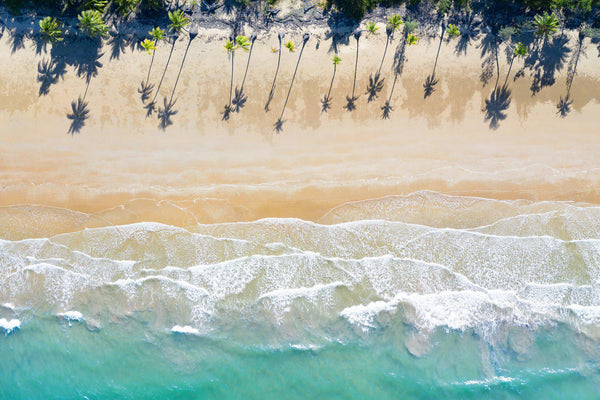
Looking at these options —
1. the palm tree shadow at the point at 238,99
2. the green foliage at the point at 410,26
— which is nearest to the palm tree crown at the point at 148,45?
the palm tree shadow at the point at 238,99

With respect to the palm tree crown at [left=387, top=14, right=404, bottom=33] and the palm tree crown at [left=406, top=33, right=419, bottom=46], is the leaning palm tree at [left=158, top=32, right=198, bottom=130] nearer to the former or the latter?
the palm tree crown at [left=387, top=14, right=404, bottom=33]

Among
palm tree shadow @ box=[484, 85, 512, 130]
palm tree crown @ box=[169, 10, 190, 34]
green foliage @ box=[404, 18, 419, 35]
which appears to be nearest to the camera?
palm tree crown @ box=[169, 10, 190, 34]

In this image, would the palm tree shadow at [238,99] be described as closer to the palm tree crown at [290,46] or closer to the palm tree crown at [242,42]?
the palm tree crown at [242,42]

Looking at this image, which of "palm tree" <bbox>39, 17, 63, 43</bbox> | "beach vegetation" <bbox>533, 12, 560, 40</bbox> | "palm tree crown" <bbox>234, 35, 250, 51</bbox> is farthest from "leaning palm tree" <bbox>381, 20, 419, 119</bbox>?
"palm tree" <bbox>39, 17, 63, 43</bbox>

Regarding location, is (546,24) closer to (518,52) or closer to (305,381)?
(518,52)

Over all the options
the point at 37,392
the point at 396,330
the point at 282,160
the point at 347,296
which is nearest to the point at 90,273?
the point at 37,392

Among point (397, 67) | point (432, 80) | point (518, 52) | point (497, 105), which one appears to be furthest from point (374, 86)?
point (518, 52)
